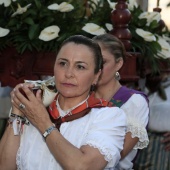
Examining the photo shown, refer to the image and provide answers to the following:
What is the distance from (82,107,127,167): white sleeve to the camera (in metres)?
1.40

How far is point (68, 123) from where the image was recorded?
1.51 meters

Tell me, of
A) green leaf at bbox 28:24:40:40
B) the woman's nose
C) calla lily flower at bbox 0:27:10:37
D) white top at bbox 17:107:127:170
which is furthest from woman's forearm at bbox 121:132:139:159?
calla lily flower at bbox 0:27:10:37

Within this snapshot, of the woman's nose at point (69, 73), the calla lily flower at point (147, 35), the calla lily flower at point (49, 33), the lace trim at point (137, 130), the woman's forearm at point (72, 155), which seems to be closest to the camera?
the woman's forearm at point (72, 155)

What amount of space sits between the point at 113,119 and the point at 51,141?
0.78ft

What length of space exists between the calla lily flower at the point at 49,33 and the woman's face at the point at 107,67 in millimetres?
328

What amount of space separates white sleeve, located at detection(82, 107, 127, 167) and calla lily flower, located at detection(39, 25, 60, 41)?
32.0 inches

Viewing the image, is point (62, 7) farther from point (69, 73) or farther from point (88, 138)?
point (88, 138)

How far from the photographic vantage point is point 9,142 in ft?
5.10

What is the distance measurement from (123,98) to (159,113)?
78cm

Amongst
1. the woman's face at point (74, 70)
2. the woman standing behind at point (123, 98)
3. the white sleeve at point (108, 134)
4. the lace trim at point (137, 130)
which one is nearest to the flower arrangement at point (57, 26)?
the woman standing behind at point (123, 98)

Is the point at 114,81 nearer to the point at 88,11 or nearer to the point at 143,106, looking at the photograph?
the point at 143,106

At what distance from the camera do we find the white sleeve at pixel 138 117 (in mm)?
1896

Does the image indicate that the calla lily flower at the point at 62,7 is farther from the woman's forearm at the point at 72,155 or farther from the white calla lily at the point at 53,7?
the woman's forearm at the point at 72,155

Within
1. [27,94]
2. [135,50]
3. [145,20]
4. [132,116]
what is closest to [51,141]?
[27,94]
